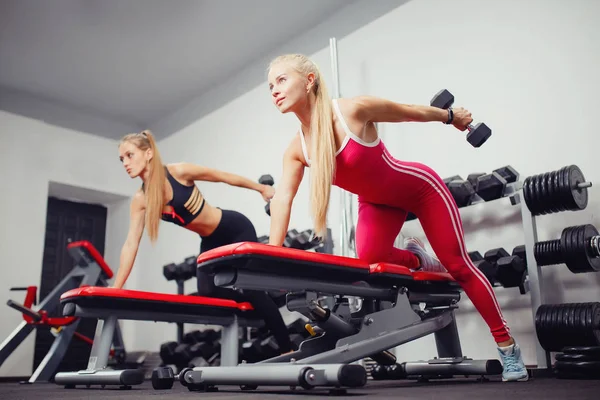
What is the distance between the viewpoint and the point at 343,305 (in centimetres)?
190

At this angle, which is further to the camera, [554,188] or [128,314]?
[128,314]

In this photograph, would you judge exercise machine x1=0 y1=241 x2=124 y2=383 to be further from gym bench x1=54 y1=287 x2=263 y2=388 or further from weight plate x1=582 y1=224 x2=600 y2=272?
weight plate x1=582 y1=224 x2=600 y2=272

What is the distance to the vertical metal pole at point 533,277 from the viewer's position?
7.26 ft

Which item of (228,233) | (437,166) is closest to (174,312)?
(228,233)

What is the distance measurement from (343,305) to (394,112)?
0.68m

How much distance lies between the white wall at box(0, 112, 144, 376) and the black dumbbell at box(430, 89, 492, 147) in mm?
3702

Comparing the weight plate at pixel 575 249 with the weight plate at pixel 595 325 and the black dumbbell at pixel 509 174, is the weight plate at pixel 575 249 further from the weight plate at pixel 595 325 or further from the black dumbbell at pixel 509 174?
the black dumbbell at pixel 509 174

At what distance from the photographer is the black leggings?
278cm

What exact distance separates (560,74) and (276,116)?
2.05 meters

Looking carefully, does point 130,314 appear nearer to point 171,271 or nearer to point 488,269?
point 171,271

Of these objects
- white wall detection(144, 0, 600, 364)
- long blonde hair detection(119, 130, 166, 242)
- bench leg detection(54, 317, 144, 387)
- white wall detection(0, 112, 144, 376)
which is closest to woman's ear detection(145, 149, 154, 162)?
long blonde hair detection(119, 130, 166, 242)

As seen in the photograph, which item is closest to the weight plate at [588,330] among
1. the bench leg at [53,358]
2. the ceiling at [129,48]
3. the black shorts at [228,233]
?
the black shorts at [228,233]

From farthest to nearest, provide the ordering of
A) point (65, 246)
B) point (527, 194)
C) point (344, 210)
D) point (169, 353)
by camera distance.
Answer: point (65, 246) → point (169, 353) → point (344, 210) → point (527, 194)

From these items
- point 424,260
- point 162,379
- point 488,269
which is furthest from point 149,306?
point 488,269
